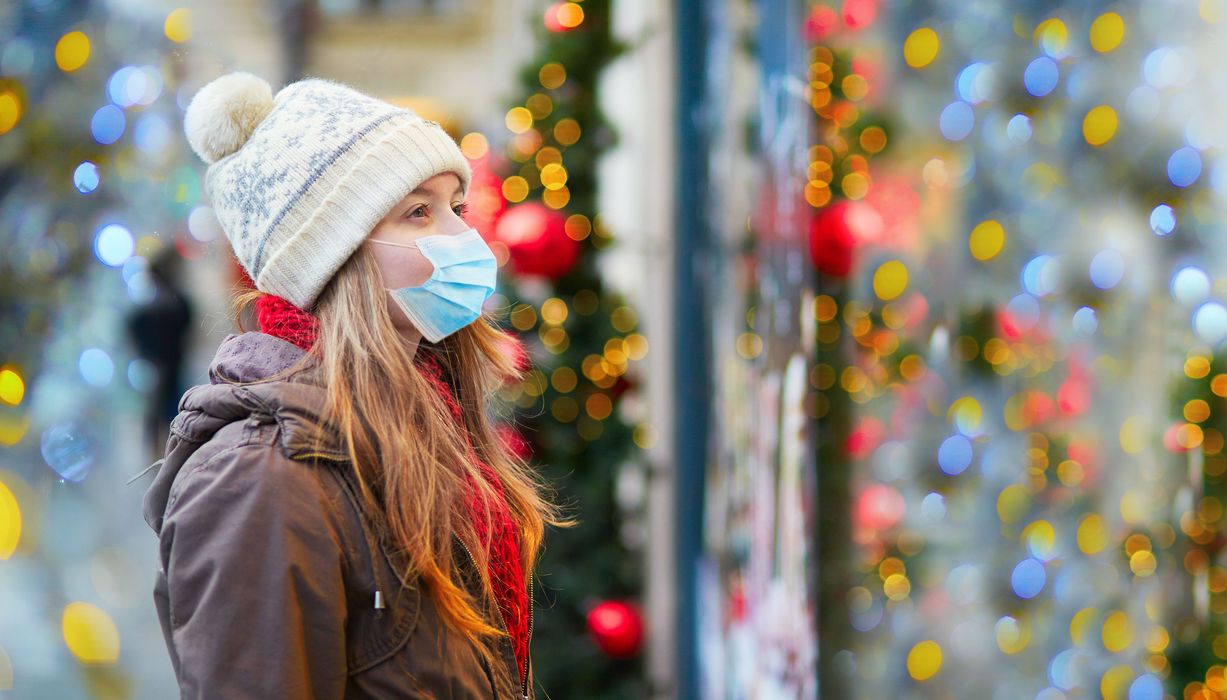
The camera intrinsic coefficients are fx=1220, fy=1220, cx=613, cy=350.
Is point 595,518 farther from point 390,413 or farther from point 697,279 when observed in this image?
point 390,413

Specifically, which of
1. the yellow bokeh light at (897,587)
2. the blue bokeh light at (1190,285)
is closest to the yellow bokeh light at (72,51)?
the yellow bokeh light at (897,587)

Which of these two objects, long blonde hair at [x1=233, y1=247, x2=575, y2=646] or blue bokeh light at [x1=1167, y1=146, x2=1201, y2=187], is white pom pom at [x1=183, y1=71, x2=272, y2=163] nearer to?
long blonde hair at [x1=233, y1=247, x2=575, y2=646]

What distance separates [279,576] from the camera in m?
1.31

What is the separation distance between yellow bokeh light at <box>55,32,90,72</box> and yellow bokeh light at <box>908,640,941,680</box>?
2.82 metres

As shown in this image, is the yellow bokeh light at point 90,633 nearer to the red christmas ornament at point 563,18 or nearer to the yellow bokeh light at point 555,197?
the yellow bokeh light at point 555,197

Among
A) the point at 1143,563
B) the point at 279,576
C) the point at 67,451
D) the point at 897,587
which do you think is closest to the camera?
the point at 279,576

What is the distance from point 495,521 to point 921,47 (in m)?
1.60

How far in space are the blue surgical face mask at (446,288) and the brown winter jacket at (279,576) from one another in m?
0.21

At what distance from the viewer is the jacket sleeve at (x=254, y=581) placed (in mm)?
1296

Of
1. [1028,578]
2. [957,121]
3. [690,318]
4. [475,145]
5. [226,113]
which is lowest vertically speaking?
[1028,578]

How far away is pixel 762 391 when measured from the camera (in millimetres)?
3520

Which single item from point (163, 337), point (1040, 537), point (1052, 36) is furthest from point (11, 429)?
point (1052, 36)

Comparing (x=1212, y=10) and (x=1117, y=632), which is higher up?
(x=1212, y=10)

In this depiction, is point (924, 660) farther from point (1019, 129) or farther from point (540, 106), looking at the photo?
point (540, 106)
